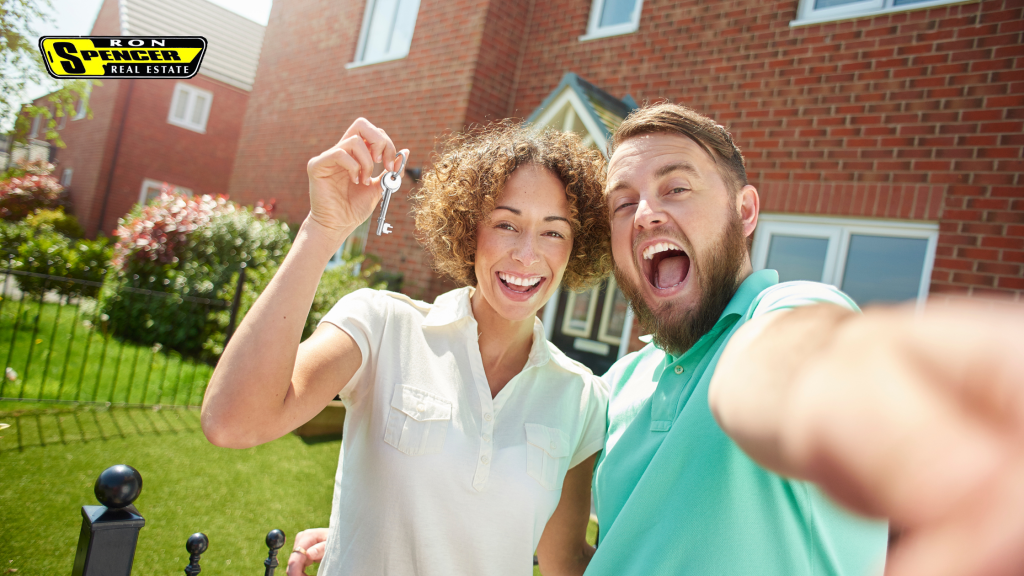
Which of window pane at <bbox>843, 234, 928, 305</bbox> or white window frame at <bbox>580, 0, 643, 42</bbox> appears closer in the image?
window pane at <bbox>843, 234, 928, 305</bbox>

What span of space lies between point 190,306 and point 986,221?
9316mm

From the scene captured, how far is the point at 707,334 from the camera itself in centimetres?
148

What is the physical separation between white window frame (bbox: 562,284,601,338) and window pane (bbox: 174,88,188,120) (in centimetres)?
A: 1994

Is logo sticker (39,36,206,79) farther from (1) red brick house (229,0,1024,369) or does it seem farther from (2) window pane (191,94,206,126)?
(2) window pane (191,94,206,126)

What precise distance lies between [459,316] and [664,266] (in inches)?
29.0

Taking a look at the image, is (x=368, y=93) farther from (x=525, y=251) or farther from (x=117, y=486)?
(x=117, y=486)

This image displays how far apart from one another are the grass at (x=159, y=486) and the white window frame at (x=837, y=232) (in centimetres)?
454

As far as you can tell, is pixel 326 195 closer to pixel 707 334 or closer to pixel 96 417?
pixel 707 334

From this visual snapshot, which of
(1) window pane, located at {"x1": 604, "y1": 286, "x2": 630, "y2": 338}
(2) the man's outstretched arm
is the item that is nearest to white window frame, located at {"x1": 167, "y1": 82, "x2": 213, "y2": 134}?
(1) window pane, located at {"x1": 604, "y1": 286, "x2": 630, "y2": 338}

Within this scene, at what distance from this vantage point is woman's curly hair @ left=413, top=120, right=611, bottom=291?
208 cm

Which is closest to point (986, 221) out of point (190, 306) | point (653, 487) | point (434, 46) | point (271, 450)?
point (653, 487)

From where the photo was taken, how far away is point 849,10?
514 cm

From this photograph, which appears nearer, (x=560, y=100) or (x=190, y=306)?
(x=560, y=100)

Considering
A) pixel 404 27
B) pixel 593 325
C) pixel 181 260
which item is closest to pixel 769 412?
pixel 593 325
